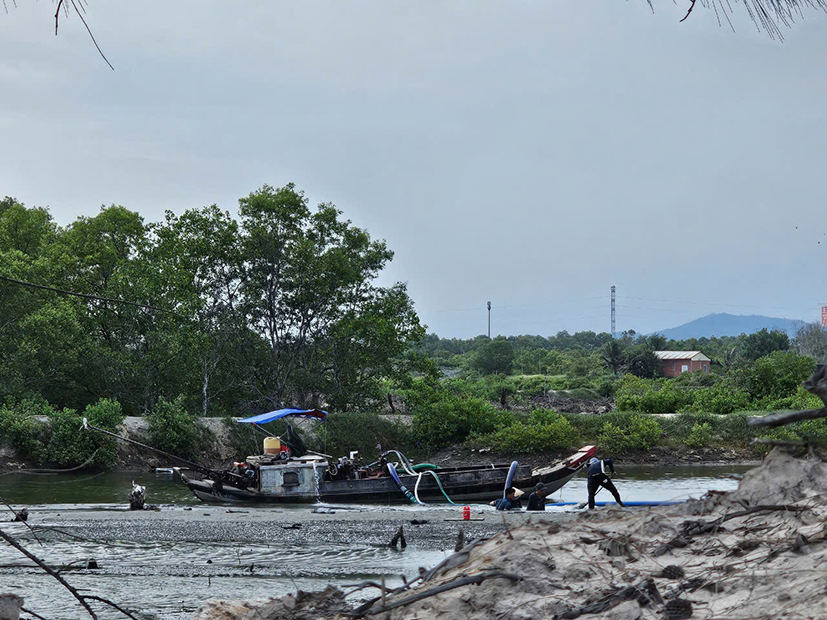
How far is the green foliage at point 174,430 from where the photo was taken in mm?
39938

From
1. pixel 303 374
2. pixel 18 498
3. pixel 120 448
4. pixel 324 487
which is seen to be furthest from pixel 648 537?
A: pixel 303 374

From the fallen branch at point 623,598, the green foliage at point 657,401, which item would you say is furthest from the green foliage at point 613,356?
the fallen branch at point 623,598

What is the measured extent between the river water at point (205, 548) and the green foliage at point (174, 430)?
8889mm

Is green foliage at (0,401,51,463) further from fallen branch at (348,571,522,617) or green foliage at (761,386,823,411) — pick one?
green foliage at (761,386,823,411)

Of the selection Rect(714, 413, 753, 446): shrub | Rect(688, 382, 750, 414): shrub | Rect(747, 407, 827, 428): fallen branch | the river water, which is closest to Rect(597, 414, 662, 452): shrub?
Rect(714, 413, 753, 446): shrub

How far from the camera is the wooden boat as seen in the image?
2795 centimetres

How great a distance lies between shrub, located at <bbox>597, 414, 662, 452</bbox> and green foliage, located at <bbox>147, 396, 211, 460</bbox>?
69.2 feet

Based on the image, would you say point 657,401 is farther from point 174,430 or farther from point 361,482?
point 361,482

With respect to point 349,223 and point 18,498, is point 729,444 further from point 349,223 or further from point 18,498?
point 18,498

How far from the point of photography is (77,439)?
37062 mm

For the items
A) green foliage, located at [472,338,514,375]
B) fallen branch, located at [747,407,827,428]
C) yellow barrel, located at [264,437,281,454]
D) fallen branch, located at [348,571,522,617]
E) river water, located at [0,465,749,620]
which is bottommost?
river water, located at [0,465,749,620]

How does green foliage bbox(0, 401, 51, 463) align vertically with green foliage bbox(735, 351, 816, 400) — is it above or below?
below

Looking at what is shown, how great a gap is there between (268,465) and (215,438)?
15.2 meters

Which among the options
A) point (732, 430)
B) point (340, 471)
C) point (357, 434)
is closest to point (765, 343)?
point (732, 430)
